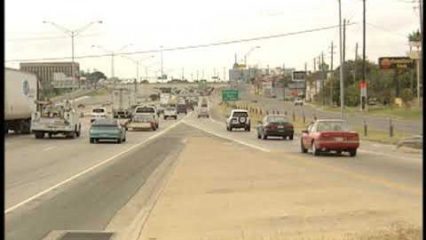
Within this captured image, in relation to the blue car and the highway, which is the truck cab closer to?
the blue car

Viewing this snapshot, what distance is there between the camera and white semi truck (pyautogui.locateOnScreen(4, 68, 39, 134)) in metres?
49.8

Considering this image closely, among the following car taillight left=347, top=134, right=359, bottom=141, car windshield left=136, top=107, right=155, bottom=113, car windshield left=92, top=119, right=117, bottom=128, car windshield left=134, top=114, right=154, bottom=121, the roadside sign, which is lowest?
car windshield left=134, top=114, right=154, bottom=121

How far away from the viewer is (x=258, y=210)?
1403 centimetres

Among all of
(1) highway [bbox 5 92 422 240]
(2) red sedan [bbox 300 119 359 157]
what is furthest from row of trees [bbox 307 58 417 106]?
(1) highway [bbox 5 92 422 240]

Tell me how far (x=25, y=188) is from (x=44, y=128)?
3174 centimetres

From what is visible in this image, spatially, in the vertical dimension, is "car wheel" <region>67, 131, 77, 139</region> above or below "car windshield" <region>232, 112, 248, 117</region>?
below

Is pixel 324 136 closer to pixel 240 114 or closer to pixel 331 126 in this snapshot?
pixel 331 126

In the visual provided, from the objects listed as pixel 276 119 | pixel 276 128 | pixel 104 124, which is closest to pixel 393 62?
pixel 276 119

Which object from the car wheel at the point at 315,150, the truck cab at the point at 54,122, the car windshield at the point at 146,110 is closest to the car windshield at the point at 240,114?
the car windshield at the point at 146,110

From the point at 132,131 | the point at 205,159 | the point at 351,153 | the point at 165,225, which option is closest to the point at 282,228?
the point at 165,225

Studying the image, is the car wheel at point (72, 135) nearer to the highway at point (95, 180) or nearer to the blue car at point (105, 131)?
the blue car at point (105, 131)

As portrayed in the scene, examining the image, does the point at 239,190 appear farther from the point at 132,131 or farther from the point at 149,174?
the point at 132,131

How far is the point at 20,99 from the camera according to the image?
2046 inches

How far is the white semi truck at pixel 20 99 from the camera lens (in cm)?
4984
